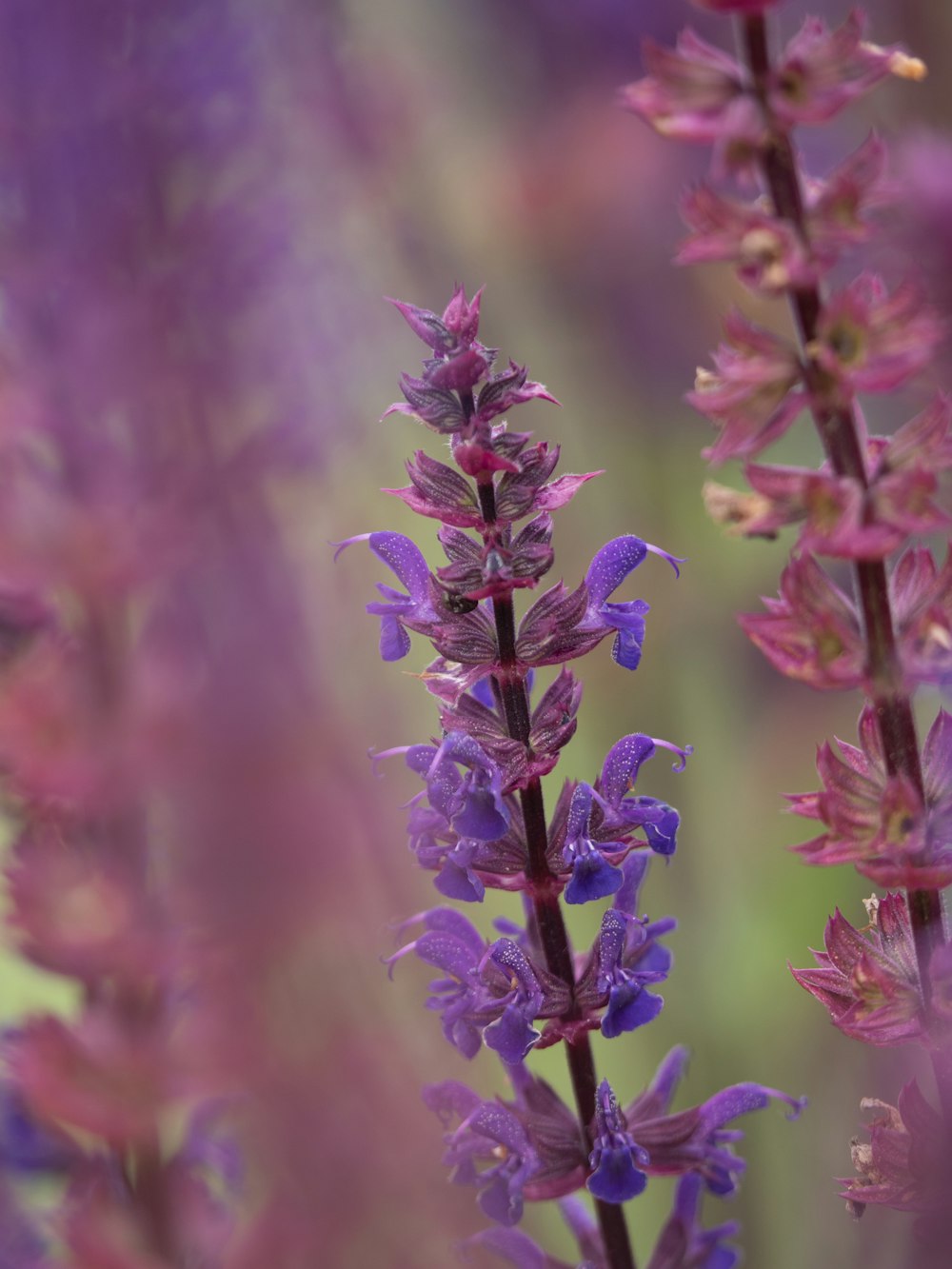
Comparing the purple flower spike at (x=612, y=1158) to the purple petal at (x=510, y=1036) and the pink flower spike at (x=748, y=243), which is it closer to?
the purple petal at (x=510, y=1036)

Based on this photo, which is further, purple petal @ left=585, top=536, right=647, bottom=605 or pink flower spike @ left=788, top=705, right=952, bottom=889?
purple petal @ left=585, top=536, right=647, bottom=605

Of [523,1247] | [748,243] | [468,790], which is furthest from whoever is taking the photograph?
[523,1247]

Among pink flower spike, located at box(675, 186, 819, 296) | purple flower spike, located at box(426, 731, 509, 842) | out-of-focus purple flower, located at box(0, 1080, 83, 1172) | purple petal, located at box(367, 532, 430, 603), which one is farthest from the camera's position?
out-of-focus purple flower, located at box(0, 1080, 83, 1172)

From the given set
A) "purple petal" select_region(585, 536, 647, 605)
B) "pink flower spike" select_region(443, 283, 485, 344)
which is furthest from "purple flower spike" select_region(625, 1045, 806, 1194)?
"pink flower spike" select_region(443, 283, 485, 344)

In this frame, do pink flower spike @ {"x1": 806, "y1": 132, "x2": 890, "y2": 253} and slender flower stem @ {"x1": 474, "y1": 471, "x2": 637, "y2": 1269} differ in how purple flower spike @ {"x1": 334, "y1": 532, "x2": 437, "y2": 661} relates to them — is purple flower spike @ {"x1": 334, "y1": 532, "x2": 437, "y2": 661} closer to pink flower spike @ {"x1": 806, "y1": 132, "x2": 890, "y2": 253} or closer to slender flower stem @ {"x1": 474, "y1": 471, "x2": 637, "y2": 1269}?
slender flower stem @ {"x1": 474, "y1": 471, "x2": 637, "y2": 1269}

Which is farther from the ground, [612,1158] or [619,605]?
[619,605]

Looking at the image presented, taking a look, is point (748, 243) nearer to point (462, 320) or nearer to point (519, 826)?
point (462, 320)

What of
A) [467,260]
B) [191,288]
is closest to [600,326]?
[467,260]

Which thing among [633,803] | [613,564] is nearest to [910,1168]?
[633,803]
